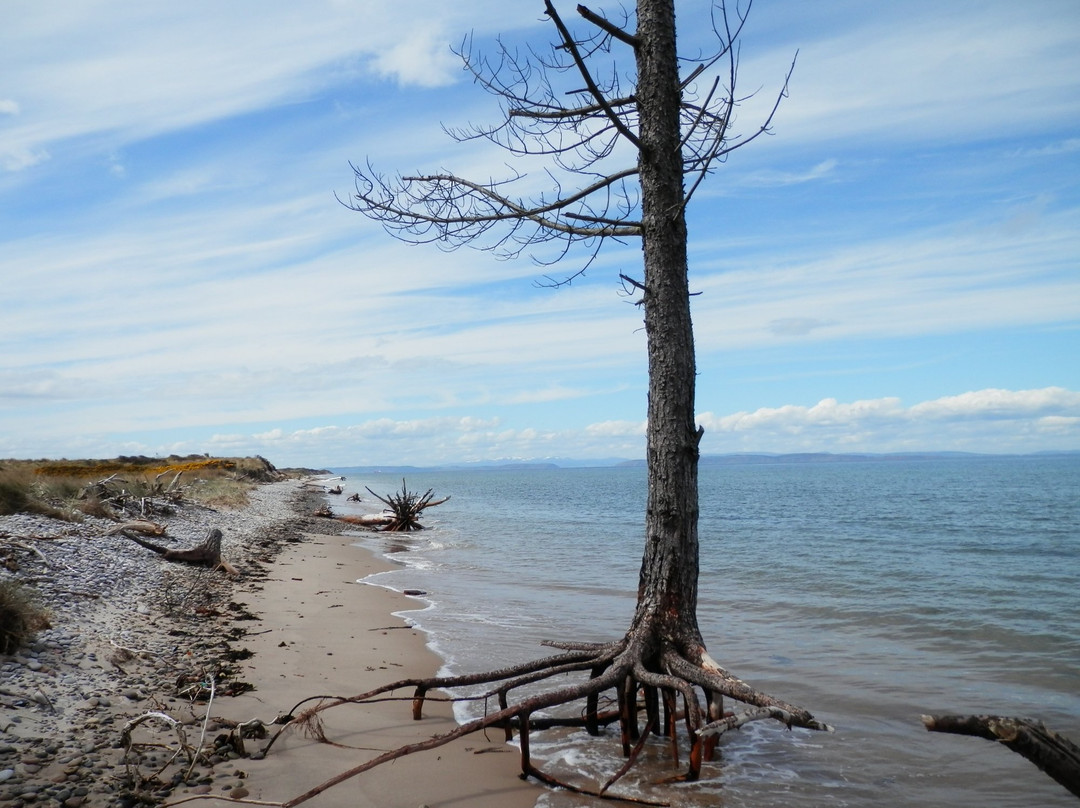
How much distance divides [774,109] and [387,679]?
19.2 ft

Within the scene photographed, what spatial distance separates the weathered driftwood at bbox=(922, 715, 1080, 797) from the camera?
2418 millimetres

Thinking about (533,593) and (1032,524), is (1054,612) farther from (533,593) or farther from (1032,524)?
(1032,524)

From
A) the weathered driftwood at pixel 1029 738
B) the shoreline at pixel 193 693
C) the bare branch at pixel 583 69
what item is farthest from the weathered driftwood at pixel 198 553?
the weathered driftwood at pixel 1029 738

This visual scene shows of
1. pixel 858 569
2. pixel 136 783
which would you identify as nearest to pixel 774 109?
pixel 136 783

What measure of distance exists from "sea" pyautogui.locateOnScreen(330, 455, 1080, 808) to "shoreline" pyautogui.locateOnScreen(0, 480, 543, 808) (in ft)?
2.17

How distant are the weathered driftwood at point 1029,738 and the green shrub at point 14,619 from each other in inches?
238

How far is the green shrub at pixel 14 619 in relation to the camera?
545 cm

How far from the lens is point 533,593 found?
13.6 m

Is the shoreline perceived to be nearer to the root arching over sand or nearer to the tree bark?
the root arching over sand

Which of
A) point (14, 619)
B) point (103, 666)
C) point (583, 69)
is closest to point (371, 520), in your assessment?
point (103, 666)

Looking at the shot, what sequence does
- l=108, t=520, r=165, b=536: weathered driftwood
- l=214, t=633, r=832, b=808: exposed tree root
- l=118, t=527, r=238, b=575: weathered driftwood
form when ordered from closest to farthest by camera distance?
l=214, t=633, r=832, b=808: exposed tree root
l=118, t=527, r=238, b=575: weathered driftwood
l=108, t=520, r=165, b=536: weathered driftwood

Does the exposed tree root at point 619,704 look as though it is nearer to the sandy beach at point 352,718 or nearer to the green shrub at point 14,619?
the sandy beach at point 352,718

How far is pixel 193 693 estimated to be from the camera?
5520 mm

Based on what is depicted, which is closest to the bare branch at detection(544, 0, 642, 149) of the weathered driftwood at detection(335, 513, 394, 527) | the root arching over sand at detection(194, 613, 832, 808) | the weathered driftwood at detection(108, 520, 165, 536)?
the root arching over sand at detection(194, 613, 832, 808)
